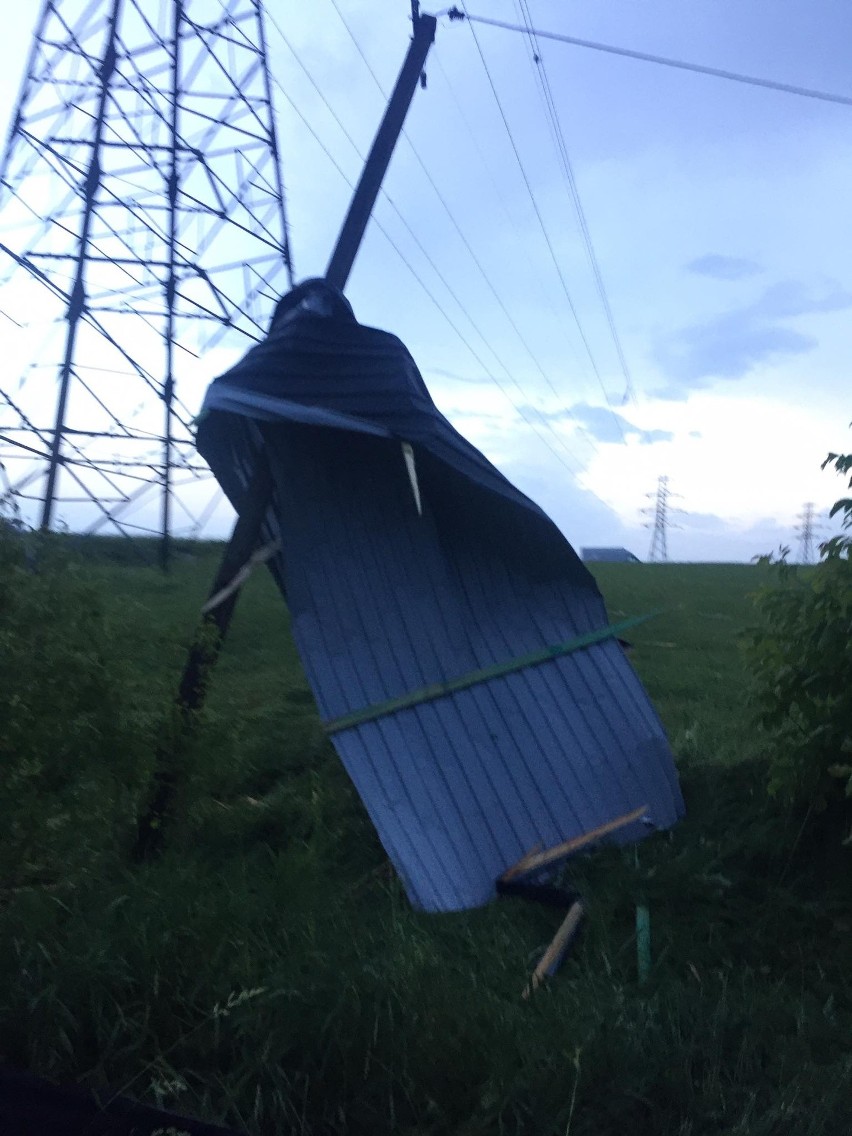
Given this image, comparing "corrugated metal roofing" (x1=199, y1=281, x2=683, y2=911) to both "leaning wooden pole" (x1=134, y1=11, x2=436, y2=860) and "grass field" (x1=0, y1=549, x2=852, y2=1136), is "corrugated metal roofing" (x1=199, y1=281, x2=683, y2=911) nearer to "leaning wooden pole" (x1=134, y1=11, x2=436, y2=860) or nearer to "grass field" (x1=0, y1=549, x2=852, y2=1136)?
"leaning wooden pole" (x1=134, y1=11, x2=436, y2=860)

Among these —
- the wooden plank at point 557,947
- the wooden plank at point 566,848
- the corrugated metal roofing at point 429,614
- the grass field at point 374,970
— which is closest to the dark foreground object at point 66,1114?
the grass field at point 374,970

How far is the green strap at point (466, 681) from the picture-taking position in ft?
22.6

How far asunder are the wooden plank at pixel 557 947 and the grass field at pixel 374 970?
9 centimetres

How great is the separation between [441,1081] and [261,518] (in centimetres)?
421

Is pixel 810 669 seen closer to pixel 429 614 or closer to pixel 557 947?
pixel 557 947

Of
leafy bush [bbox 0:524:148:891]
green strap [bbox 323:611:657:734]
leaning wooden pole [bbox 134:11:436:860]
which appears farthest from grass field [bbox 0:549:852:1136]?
green strap [bbox 323:611:657:734]

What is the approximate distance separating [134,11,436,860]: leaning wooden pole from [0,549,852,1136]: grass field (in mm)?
153

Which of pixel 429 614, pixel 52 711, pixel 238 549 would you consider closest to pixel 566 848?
pixel 429 614

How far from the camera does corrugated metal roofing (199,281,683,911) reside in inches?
270

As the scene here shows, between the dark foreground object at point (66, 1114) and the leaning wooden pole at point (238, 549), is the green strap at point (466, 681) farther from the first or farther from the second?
the dark foreground object at point (66, 1114)

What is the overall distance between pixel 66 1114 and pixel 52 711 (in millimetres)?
1658

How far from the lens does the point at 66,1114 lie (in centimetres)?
350

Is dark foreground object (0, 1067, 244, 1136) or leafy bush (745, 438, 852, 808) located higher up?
leafy bush (745, 438, 852, 808)

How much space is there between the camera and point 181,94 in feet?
52.1
